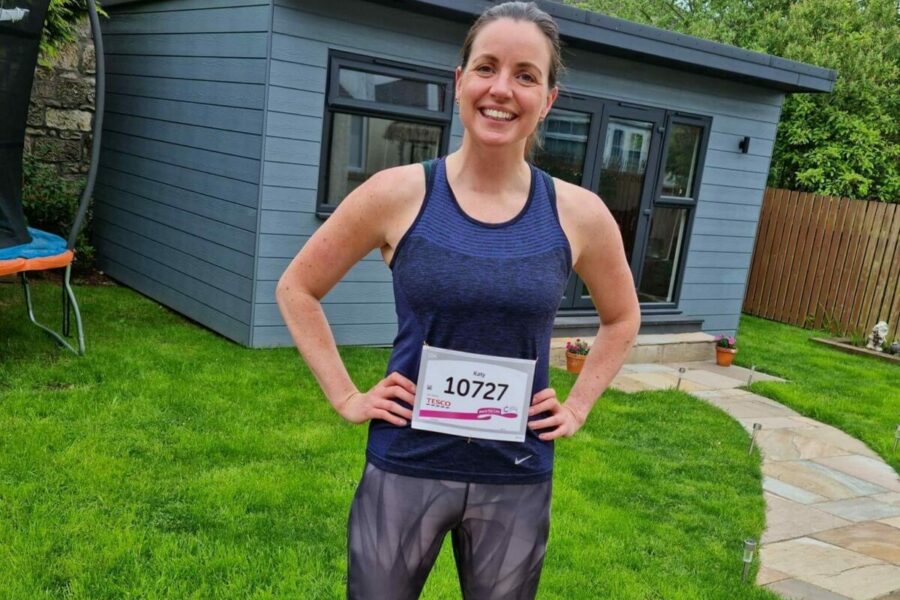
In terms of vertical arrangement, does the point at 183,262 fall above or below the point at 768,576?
above

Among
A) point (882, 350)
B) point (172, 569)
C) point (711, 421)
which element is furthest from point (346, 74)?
point (882, 350)

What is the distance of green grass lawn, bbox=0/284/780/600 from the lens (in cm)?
279

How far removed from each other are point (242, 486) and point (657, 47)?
5.13 m

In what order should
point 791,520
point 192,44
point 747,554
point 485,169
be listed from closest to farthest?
point 485,169 < point 747,554 < point 791,520 < point 192,44

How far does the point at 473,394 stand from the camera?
4.86 ft

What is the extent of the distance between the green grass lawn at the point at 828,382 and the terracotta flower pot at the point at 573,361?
4.95ft

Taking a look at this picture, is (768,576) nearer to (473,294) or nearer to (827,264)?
(473,294)

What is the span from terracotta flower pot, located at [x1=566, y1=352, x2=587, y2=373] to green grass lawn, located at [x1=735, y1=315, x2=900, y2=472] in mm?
1509

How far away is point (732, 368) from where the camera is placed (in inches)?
295

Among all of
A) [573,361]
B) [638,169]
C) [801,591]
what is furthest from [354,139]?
[801,591]

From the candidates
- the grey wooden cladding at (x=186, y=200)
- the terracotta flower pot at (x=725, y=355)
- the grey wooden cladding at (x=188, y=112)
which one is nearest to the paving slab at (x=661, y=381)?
the terracotta flower pot at (x=725, y=355)

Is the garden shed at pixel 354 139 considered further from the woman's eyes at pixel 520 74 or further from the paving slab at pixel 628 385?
the woman's eyes at pixel 520 74

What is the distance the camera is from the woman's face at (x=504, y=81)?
1464mm

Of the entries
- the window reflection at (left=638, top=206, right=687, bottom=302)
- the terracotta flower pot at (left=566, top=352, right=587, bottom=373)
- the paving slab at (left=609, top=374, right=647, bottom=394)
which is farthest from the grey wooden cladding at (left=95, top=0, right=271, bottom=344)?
the window reflection at (left=638, top=206, right=687, bottom=302)
